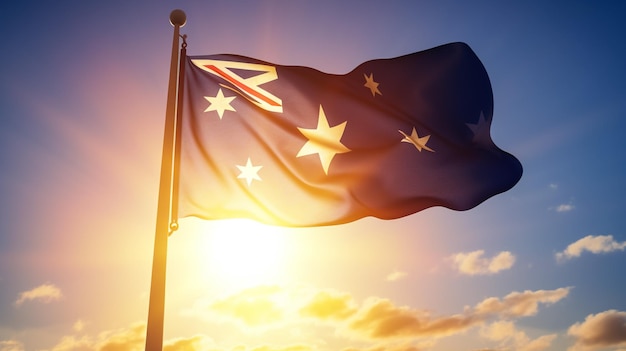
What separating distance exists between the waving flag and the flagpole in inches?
28.3

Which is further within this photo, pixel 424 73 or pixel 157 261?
pixel 424 73

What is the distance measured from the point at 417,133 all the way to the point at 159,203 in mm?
6541

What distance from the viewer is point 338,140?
13117 millimetres

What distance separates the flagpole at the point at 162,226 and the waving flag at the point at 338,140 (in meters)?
0.72

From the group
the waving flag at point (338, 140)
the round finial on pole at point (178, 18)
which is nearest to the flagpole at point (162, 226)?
the round finial on pole at point (178, 18)

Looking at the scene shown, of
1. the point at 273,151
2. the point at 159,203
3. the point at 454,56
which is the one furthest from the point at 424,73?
the point at 159,203

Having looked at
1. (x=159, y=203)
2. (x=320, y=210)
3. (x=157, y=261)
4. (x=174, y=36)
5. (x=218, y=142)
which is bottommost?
(x=157, y=261)

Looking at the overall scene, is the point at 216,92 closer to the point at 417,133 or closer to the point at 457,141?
the point at 417,133

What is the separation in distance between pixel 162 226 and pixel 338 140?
5035 mm

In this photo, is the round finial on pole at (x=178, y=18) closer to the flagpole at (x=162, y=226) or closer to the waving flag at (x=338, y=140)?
the flagpole at (x=162, y=226)

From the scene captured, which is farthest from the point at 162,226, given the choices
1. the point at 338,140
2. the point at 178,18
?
the point at 338,140

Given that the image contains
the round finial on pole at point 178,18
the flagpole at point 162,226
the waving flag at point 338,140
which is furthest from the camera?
the round finial on pole at point 178,18

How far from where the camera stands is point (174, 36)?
11.4 metres

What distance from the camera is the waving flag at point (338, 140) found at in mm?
11352
